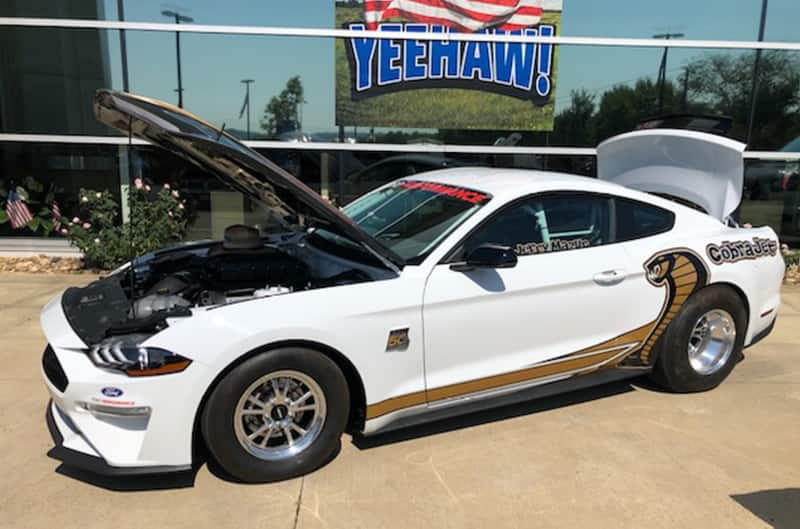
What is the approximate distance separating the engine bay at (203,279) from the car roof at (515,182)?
95 cm

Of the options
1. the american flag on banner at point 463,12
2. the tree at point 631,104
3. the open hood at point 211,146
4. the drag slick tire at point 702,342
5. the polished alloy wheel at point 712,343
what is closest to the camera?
the open hood at point 211,146

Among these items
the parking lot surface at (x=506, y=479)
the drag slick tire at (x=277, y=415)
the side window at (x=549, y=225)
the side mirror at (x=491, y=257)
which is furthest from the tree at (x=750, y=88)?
the drag slick tire at (x=277, y=415)

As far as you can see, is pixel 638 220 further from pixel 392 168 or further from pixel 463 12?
pixel 463 12

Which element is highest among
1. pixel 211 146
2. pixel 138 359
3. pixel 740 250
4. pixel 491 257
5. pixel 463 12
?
pixel 463 12

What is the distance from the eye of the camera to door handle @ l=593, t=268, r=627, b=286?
3.66 m

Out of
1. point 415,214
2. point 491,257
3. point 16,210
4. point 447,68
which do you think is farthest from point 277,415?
point 16,210

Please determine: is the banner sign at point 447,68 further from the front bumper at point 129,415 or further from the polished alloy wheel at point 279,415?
the front bumper at point 129,415

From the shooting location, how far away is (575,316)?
3.61m

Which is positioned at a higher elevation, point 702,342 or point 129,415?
point 129,415

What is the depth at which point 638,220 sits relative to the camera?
3979 millimetres

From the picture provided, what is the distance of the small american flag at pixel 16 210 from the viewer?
8539mm

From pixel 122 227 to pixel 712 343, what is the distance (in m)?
7.17

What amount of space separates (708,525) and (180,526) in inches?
96.8

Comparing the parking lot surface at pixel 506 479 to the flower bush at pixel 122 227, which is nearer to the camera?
the parking lot surface at pixel 506 479
